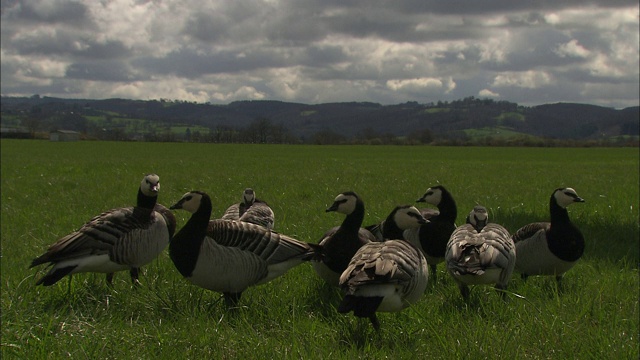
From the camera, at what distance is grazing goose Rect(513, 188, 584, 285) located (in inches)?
303

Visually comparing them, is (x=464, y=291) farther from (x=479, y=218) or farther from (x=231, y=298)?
(x=231, y=298)

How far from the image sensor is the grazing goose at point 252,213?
10.1 metres

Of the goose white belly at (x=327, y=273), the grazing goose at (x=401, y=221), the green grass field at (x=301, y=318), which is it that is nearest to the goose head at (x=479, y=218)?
the grazing goose at (x=401, y=221)

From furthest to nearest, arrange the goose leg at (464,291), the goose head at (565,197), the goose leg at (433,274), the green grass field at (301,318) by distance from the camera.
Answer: the goose head at (565,197) < the goose leg at (433,274) < the goose leg at (464,291) < the green grass field at (301,318)

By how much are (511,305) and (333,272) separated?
2.27 metres

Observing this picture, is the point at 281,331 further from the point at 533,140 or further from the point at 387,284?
the point at 533,140

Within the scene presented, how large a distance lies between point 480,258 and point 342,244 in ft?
5.75

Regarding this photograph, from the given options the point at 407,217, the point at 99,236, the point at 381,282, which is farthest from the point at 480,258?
the point at 99,236

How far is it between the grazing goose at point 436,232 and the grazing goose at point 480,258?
103 centimetres

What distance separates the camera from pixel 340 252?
6.92 meters

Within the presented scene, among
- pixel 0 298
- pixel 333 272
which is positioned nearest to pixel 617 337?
pixel 333 272

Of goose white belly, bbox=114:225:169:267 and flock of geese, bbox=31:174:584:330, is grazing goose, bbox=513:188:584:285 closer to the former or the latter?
flock of geese, bbox=31:174:584:330

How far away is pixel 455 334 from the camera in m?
5.39

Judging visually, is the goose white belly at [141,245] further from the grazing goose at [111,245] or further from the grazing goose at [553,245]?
the grazing goose at [553,245]
